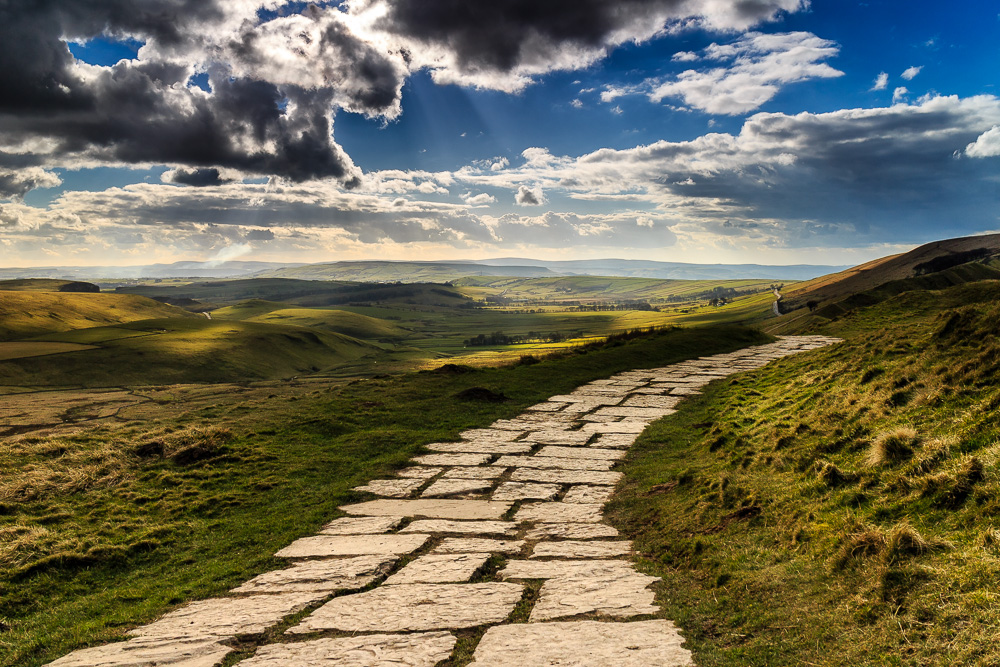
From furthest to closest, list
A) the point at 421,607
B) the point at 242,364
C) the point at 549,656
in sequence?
the point at 242,364
the point at 421,607
the point at 549,656

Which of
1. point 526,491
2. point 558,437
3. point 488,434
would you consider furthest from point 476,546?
point 488,434

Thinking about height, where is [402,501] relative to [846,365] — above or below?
below

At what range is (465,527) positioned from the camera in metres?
9.95

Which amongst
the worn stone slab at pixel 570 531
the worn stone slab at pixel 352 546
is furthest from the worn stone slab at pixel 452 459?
the worn stone slab at pixel 352 546

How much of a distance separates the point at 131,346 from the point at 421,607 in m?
144

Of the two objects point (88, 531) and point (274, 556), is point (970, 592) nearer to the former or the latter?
point (274, 556)

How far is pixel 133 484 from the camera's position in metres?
13.0

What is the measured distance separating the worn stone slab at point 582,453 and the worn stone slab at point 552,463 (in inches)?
10.5

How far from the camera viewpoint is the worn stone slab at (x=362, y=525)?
10.0 metres

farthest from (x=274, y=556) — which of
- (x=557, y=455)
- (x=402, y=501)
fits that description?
(x=557, y=455)

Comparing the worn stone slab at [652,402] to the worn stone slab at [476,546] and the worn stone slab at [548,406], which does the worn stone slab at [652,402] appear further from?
the worn stone slab at [476,546]

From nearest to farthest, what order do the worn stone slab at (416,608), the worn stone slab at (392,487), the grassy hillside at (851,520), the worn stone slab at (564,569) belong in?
the grassy hillside at (851,520)
the worn stone slab at (416,608)
the worn stone slab at (564,569)
the worn stone slab at (392,487)

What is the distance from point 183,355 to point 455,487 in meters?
130

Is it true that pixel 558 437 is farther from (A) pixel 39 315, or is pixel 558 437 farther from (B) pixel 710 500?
(A) pixel 39 315
